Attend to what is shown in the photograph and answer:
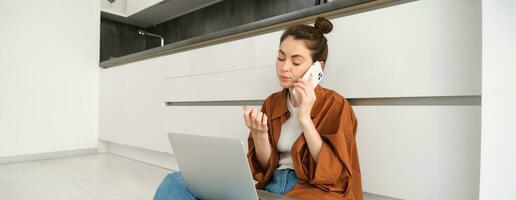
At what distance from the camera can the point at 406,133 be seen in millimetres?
908

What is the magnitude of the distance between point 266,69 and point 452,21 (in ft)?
2.13

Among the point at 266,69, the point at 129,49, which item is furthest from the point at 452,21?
the point at 129,49

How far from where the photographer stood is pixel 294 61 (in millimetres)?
809

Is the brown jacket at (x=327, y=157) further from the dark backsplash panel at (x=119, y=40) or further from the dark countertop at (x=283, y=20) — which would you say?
the dark backsplash panel at (x=119, y=40)

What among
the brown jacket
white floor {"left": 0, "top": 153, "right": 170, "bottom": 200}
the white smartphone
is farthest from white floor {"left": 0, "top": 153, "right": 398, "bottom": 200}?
the white smartphone

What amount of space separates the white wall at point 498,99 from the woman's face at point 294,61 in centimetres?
38

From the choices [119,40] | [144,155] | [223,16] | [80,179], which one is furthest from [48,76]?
[223,16]

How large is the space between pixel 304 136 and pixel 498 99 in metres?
0.42

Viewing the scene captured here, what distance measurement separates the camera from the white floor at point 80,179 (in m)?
1.43

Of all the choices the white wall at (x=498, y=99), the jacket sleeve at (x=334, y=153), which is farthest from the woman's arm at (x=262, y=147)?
the white wall at (x=498, y=99)

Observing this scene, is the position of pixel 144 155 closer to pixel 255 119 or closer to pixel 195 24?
pixel 195 24

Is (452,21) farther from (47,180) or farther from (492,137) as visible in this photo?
(47,180)

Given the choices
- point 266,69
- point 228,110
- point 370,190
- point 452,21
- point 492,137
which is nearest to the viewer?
point 492,137

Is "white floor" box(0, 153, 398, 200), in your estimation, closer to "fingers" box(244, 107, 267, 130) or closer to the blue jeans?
the blue jeans
